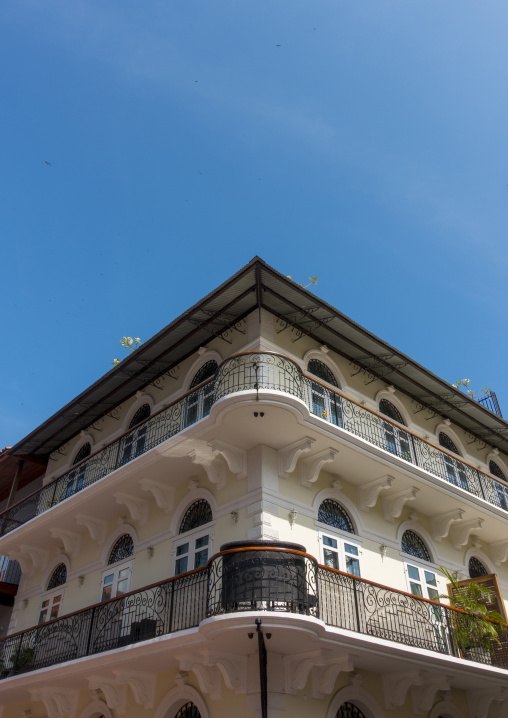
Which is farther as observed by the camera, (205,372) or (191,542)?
(205,372)

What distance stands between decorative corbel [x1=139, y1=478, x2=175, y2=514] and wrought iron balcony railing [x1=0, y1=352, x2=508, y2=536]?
0.89 metres

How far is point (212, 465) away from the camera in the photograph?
464 inches

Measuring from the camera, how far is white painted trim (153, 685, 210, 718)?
33.4ft

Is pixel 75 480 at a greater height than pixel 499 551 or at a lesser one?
greater

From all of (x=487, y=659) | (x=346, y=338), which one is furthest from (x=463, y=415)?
(x=487, y=659)

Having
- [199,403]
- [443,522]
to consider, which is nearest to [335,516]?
[443,522]

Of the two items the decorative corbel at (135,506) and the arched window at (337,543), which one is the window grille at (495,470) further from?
the decorative corbel at (135,506)

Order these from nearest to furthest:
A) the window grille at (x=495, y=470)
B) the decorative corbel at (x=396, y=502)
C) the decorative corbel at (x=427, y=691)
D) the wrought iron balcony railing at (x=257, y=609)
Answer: the wrought iron balcony railing at (x=257, y=609) → the decorative corbel at (x=427, y=691) → the decorative corbel at (x=396, y=502) → the window grille at (x=495, y=470)

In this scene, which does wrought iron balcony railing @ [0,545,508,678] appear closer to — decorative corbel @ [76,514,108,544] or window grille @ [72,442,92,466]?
decorative corbel @ [76,514,108,544]

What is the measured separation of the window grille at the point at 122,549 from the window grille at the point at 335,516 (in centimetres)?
455

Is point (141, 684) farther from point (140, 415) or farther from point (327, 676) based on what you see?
point (140, 415)

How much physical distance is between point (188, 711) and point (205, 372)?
23.2 feet

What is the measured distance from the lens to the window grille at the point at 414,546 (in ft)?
43.7

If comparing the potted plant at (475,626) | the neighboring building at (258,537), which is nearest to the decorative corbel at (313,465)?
the neighboring building at (258,537)
